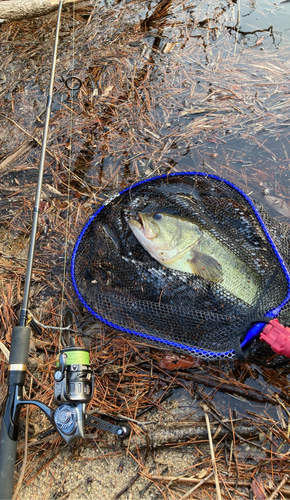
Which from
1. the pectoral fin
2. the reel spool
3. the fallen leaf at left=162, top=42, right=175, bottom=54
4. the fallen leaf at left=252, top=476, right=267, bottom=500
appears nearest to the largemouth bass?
the pectoral fin

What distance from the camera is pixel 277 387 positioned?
101 inches

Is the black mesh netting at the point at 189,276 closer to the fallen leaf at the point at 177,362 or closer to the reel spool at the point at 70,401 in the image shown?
the fallen leaf at the point at 177,362

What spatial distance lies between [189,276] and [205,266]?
0.19 meters

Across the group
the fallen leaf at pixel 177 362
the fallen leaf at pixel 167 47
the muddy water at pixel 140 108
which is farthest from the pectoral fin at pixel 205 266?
the fallen leaf at pixel 167 47

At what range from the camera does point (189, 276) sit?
9.56 ft

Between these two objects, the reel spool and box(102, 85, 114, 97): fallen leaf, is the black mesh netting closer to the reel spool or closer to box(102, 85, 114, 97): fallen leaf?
the reel spool

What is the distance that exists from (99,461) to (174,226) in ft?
6.57

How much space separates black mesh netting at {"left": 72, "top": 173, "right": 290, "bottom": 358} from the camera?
260 cm

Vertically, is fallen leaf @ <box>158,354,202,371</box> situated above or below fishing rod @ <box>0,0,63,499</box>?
below

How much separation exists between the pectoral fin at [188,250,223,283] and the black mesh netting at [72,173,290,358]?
0.18ft

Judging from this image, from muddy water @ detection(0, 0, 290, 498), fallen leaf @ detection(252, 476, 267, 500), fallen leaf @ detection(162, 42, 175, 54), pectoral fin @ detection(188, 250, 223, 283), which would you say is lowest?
fallen leaf @ detection(252, 476, 267, 500)

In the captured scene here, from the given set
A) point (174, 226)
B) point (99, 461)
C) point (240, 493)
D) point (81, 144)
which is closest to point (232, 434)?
point (240, 493)

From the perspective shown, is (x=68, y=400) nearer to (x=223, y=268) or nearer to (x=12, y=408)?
(x=12, y=408)

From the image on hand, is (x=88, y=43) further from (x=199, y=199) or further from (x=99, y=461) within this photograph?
(x=99, y=461)
